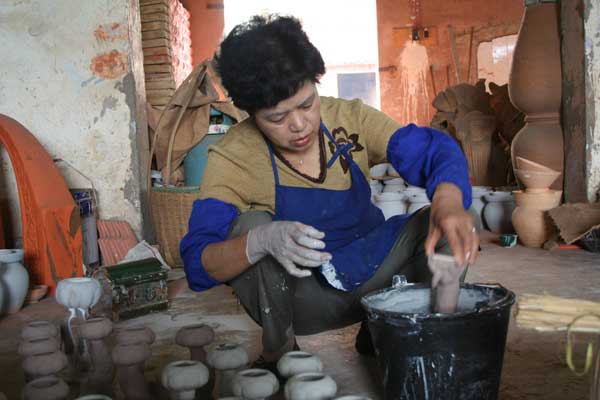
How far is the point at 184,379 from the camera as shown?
1656 mm

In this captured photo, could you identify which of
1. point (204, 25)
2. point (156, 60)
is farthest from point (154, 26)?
point (204, 25)

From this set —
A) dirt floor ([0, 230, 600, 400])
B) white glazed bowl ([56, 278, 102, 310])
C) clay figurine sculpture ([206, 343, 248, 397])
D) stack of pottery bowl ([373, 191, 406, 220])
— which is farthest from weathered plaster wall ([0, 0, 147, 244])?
clay figurine sculpture ([206, 343, 248, 397])

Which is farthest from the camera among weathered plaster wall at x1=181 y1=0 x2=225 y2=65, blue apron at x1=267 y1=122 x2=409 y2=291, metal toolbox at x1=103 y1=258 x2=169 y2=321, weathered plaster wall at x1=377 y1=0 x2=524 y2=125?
weathered plaster wall at x1=181 y1=0 x2=225 y2=65

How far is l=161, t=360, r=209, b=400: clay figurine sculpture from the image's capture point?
65.2 inches

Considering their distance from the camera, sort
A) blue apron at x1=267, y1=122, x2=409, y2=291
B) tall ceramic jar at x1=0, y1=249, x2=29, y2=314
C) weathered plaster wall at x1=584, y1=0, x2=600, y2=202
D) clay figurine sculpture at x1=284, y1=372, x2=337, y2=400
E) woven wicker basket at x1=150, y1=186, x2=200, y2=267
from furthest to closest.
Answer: woven wicker basket at x1=150, y1=186, x2=200, y2=267
weathered plaster wall at x1=584, y1=0, x2=600, y2=202
tall ceramic jar at x1=0, y1=249, x2=29, y2=314
blue apron at x1=267, y1=122, x2=409, y2=291
clay figurine sculpture at x1=284, y1=372, x2=337, y2=400

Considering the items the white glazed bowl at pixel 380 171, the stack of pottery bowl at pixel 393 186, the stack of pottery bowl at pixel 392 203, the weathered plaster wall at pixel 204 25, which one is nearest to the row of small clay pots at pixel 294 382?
the stack of pottery bowl at pixel 392 203

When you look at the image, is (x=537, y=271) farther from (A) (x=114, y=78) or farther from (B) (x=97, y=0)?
(B) (x=97, y=0)

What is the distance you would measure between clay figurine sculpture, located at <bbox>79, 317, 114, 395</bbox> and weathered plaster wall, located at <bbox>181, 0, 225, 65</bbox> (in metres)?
10.2

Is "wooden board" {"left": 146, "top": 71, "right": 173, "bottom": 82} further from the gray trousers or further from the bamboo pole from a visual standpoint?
the bamboo pole

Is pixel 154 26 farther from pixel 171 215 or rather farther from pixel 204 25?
pixel 204 25

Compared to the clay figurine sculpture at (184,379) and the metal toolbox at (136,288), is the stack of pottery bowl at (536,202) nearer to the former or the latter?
the metal toolbox at (136,288)

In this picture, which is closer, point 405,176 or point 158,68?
point 405,176

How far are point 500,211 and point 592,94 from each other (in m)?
1.42

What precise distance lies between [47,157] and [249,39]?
2602 millimetres
